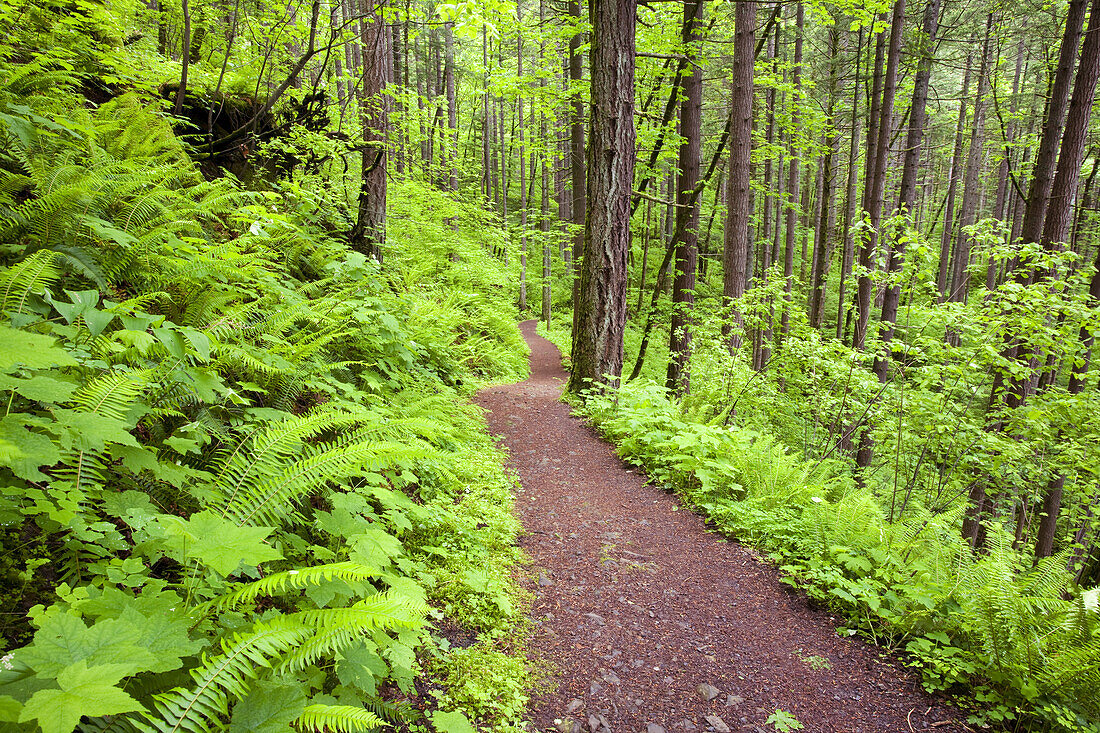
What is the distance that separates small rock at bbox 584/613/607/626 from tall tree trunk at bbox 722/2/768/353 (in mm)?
6561

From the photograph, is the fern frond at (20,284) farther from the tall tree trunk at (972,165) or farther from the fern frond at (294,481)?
the tall tree trunk at (972,165)

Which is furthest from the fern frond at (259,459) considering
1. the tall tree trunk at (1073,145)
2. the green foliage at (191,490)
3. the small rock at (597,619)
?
the tall tree trunk at (1073,145)

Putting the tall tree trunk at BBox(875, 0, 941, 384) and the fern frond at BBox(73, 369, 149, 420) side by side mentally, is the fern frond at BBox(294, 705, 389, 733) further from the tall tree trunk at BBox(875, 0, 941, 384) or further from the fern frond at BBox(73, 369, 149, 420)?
the tall tree trunk at BBox(875, 0, 941, 384)

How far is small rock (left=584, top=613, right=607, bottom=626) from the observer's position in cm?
318

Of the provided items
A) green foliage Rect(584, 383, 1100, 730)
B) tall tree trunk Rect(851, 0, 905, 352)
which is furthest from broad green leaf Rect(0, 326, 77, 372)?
tall tree trunk Rect(851, 0, 905, 352)

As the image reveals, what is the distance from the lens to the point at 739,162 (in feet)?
30.9

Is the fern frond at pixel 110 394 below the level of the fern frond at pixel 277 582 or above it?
above

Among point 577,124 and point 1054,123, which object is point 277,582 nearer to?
point 1054,123

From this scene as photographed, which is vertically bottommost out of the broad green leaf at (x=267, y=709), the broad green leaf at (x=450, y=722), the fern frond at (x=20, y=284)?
the broad green leaf at (x=450, y=722)

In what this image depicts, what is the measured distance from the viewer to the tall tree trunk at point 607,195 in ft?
22.5

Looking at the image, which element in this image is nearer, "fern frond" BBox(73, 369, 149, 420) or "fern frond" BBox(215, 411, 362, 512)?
"fern frond" BBox(73, 369, 149, 420)

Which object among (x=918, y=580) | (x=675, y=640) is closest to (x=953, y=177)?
(x=918, y=580)

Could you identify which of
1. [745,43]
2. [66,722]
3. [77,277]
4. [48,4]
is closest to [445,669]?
[66,722]

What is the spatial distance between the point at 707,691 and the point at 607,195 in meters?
6.28
